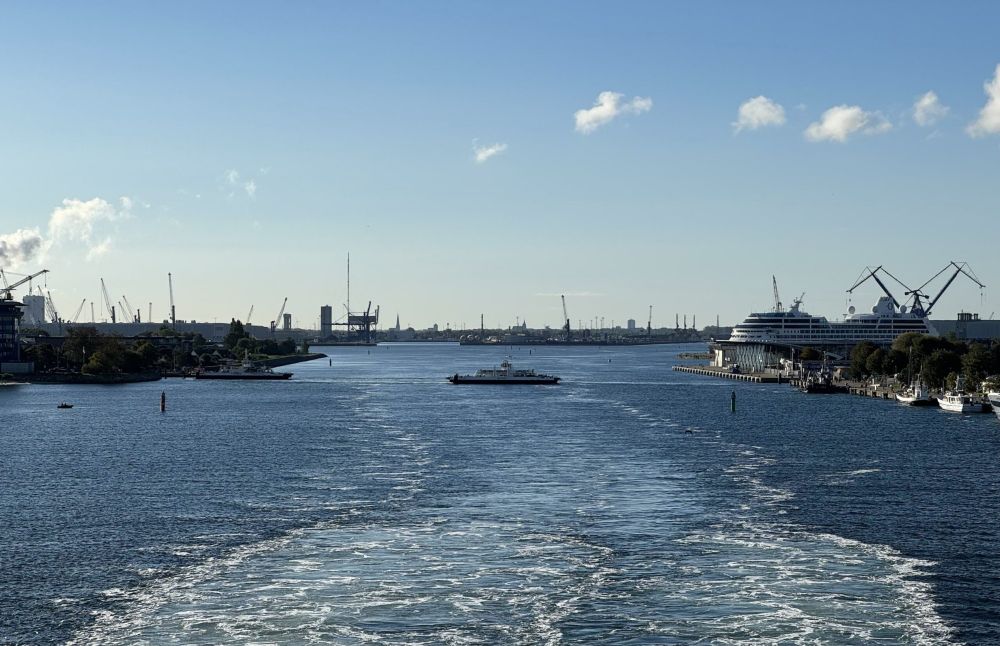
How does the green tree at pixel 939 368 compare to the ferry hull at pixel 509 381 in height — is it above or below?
above

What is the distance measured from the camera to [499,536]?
50562 millimetres

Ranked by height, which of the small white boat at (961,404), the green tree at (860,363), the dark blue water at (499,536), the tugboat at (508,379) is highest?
the green tree at (860,363)

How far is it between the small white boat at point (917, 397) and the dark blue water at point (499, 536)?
35073 millimetres

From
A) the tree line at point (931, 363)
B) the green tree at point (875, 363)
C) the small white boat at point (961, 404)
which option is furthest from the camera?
the green tree at point (875, 363)

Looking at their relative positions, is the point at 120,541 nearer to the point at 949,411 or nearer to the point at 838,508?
the point at 838,508

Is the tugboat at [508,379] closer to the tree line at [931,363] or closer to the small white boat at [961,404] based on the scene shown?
the tree line at [931,363]

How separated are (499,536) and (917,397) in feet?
321

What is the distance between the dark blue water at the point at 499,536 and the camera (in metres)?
37.8

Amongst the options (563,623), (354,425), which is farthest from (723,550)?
(354,425)

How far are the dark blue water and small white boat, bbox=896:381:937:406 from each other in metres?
35.1

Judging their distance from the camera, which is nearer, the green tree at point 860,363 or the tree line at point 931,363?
the tree line at point 931,363

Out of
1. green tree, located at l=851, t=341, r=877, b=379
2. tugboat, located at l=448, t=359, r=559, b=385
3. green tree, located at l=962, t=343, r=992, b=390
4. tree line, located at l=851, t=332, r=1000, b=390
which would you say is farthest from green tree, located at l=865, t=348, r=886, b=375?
tugboat, located at l=448, t=359, r=559, b=385

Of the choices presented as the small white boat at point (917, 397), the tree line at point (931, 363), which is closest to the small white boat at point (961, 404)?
the small white boat at point (917, 397)

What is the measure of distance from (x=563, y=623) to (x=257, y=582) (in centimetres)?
1278
